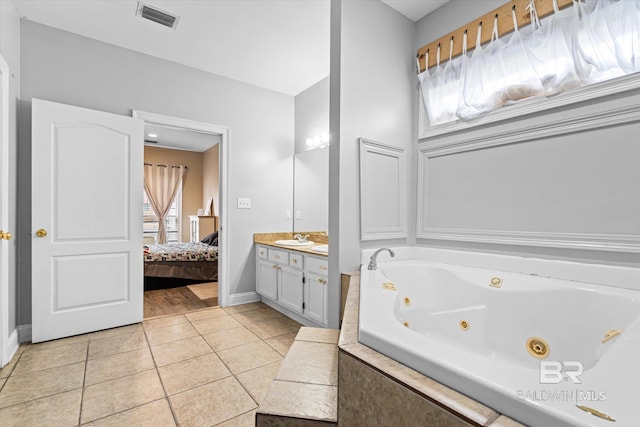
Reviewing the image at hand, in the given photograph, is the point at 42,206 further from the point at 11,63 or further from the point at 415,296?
the point at 415,296

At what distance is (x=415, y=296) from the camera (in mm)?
1881

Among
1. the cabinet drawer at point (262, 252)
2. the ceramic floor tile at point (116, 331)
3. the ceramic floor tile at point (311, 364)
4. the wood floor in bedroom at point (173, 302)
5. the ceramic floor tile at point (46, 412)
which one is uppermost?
the cabinet drawer at point (262, 252)

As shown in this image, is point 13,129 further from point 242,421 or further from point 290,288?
point 242,421

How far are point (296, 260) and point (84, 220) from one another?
6.09 feet

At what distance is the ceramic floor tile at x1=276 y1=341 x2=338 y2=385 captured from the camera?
111 cm

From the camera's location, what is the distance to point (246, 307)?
3291 mm

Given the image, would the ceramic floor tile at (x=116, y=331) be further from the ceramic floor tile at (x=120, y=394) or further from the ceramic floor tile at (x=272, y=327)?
the ceramic floor tile at (x=272, y=327)

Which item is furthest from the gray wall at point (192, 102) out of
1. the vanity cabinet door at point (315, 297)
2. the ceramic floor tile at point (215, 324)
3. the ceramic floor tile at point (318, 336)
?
the ceramic floor tile at point (318, 336)

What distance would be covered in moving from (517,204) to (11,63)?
12.2ft

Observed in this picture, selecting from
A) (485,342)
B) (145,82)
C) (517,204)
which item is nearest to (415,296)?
(485,342)

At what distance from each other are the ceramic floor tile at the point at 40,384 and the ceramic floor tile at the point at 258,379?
3.21ft

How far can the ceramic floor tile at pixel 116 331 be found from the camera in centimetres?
250

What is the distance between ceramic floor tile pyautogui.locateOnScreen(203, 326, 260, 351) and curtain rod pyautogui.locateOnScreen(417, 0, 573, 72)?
264cm

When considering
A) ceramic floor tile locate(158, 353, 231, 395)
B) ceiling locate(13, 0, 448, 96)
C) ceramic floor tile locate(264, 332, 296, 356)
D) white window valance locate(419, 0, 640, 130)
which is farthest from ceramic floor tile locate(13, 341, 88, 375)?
white window valance locate(419, 0, 640, 130)
